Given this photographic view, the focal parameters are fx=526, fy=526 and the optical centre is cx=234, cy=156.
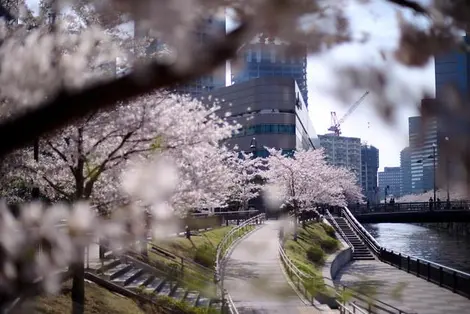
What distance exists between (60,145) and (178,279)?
166 inches

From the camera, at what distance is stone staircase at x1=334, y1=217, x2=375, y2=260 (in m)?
34.6

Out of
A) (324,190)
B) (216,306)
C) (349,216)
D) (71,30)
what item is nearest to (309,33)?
(71,30)

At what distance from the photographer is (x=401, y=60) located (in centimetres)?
229

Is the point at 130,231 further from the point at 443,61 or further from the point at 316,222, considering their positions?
the point at 316,222

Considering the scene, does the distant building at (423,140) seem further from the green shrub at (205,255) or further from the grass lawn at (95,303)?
the green shrub at (205,255)

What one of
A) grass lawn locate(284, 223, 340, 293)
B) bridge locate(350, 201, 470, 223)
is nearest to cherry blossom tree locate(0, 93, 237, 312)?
grass lawn locate(284, 223, 340, 293)

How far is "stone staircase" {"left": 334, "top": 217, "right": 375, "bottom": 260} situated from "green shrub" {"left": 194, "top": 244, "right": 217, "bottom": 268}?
1841 centimetres

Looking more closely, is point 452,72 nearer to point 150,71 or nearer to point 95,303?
point 150,71

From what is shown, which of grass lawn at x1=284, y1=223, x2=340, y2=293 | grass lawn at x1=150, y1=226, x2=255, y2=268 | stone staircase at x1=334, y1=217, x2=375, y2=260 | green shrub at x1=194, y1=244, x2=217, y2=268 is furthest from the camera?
stone staircase at x1=334, y1=217, x2=375, y2=260

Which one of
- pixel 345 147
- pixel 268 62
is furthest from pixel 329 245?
pixel 268 62

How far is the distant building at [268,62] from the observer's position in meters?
2.31

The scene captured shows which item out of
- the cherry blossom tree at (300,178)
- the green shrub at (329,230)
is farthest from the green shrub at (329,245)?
the green shrub at (329,230)

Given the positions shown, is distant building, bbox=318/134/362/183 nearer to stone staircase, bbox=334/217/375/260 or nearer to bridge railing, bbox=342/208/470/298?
bridge railing, bbox=342/208/470/298

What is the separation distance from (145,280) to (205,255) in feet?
13.9
